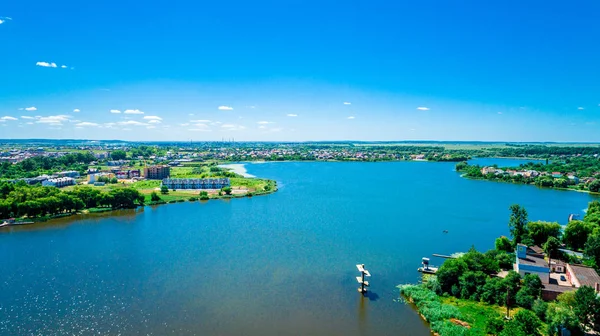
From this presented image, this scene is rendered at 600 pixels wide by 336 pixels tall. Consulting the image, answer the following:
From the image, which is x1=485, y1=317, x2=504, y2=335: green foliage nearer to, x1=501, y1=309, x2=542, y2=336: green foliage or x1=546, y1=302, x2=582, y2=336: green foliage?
x1=501, y1=309, x2=542, y2=336: green foliage

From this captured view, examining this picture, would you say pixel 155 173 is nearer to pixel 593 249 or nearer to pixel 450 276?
pixel 450 276

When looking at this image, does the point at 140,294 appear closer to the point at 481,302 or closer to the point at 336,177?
the point at 481,302

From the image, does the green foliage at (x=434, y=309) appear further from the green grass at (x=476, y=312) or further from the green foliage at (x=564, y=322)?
the green foliage at (x=564, y=322)

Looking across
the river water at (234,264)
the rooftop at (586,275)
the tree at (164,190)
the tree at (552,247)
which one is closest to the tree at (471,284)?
A: the river water at (234,264)

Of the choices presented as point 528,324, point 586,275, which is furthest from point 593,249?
point 528,324

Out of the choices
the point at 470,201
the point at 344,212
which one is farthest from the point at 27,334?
the point at 470,201
